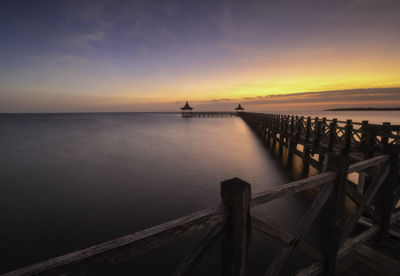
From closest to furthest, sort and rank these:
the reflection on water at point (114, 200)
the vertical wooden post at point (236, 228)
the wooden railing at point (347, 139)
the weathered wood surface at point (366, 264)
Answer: the vertical wooden post at point (236, 228)
the weathered wood surface at point (366, 264)
the reflection on water at point (114, 200)
the wooden railing at point (347, 139)

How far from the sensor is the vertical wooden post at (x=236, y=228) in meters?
1.57

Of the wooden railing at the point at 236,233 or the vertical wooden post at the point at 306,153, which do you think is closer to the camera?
the wooden railing at the point at 236,233

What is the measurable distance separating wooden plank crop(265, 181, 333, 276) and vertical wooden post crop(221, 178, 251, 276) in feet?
1.84

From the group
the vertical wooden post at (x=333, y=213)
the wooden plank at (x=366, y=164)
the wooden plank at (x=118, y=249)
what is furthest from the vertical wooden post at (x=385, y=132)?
the wooden plank at (x=118, y=249)

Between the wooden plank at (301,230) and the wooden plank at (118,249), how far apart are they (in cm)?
113

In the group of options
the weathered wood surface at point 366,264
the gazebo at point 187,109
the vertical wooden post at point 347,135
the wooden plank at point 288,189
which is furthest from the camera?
the gazebo at point 187,109

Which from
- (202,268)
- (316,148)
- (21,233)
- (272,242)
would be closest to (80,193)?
(21,233)

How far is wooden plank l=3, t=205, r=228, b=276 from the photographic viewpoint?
109cm

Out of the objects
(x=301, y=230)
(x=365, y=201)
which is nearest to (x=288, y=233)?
(x=301, y=230)

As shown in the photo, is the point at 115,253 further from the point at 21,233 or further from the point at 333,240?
the point at 21,233

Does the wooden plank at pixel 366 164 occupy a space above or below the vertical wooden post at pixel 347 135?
above

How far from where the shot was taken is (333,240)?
2738 mm

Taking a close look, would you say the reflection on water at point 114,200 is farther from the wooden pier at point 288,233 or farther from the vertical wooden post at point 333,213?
the vertical wooden post at point 333,213

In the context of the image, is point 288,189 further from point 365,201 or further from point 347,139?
point 347,139
